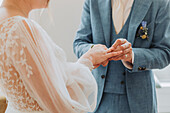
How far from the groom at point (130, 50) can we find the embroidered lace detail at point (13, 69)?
2.10 feet

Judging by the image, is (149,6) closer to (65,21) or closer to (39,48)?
(39,48)

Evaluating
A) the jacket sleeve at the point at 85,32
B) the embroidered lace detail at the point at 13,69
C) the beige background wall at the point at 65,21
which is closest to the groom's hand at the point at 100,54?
the jacket sleeve at the point at 85,32

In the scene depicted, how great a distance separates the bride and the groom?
1.60 ft

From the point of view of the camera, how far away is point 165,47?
1.44 meters

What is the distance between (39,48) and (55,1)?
1.91 meters

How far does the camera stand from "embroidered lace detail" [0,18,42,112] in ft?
2.75

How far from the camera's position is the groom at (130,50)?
1.42 meters

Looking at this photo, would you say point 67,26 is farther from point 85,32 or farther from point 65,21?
point 85,32

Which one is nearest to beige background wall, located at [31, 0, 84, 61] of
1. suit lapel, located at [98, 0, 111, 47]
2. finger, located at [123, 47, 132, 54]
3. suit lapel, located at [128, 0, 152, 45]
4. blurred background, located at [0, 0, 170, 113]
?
blurred background, located at [0, 0, 170, 113]

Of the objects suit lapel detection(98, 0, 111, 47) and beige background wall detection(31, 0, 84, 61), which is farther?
beige background wall detection(31, 0, 84, 61)

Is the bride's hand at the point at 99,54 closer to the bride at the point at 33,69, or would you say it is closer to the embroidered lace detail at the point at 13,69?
the bride at the point at 33,69

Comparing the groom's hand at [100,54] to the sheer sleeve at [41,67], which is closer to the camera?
the sheer sleeve at [41,67]

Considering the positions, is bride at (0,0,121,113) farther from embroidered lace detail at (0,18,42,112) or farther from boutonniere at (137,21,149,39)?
boutonniere at (137,21,149,39)

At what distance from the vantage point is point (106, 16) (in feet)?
4.99
